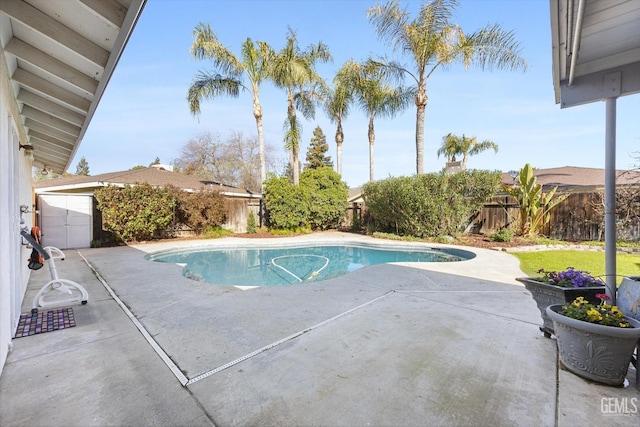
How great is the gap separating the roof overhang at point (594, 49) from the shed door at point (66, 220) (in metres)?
14.4

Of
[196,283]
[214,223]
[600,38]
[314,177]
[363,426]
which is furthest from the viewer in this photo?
[314,177]

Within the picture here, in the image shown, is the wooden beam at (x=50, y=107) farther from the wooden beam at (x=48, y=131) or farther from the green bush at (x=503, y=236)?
the green bush at (x=503, y=236)

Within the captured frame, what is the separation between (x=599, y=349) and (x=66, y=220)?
14769 mm

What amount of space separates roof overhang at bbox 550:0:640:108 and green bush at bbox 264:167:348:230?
41.6ft


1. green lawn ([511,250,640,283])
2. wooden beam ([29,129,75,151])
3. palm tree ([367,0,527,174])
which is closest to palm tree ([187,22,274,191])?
palm tree ([367,0,527,174])

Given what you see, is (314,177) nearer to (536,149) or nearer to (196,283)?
(196,283)

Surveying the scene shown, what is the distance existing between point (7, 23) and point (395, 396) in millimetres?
4783

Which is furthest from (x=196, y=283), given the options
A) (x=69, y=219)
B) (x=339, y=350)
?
(x=69, y=219)

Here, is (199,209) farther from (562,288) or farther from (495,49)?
Result: (495,49)

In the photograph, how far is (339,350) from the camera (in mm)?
2771

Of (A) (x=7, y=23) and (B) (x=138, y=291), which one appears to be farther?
(B) (x=138, y=291)

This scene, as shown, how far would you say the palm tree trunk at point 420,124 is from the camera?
12.5 meters

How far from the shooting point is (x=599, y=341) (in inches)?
85.6

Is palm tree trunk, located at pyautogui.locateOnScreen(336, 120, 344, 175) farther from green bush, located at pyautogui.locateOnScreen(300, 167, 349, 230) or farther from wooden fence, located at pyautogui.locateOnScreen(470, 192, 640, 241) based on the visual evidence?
wooden fence, located at pyautogui.locateOnScreen(470, 192, 640, 241)
